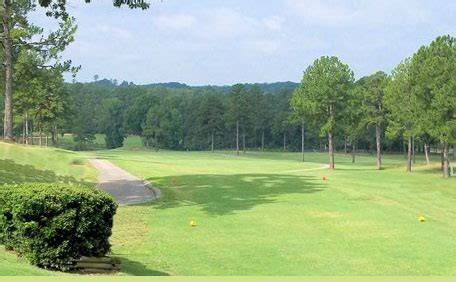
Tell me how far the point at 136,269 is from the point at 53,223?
8.24 ft

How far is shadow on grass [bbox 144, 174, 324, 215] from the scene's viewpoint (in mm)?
25062

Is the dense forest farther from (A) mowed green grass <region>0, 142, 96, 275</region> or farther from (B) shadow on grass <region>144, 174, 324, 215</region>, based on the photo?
(B) shadow on grass <region>144, 174, 324, 215</region>

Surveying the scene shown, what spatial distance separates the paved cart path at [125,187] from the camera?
27.1 metres

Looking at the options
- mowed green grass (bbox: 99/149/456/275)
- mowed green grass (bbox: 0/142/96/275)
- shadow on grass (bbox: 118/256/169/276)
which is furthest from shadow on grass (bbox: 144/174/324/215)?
shadow on grass (bbox: 118/256/169/276)

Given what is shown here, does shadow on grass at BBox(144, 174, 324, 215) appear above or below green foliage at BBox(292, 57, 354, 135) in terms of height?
below

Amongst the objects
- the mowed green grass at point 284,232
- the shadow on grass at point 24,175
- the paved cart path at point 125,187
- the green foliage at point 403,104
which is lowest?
the mowed green grass at point 284,232

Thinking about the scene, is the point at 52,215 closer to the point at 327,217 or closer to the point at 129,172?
the point at 327,217

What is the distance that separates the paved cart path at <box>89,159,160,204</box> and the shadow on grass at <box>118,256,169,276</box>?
12266 millimetres

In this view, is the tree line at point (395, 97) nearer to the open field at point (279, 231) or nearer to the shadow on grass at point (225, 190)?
the open field at point (279, 231)

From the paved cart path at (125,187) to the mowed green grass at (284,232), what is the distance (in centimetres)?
104

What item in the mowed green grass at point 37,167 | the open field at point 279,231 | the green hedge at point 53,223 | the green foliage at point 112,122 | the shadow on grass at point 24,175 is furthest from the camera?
the green foliage at point 112,122

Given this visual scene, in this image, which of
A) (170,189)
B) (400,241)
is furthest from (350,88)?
(400,241)

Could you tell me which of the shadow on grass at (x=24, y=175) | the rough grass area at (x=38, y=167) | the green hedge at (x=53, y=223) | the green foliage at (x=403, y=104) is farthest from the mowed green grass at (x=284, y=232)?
the green foliage at (x=403, y=104)

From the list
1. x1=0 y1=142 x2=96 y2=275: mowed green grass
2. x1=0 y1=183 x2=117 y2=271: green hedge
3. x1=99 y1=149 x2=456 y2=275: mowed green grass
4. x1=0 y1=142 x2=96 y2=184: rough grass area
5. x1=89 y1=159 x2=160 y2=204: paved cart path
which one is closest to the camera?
x1=0 y1=183 x2=117 y2=271: green hedge
